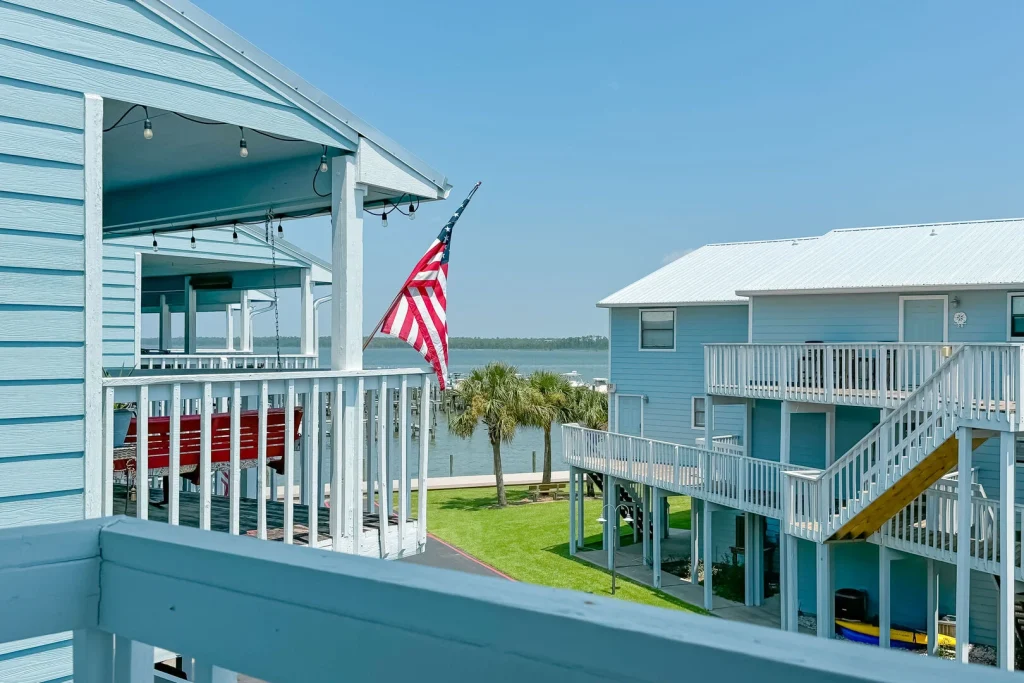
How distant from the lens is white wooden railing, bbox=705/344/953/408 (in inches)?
609

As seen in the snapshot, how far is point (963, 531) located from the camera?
12.9 metres

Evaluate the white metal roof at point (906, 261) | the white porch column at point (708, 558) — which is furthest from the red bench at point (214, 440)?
the white metal roof at point (906, 261)

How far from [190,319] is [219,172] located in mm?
11855

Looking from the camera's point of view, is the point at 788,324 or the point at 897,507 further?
the point at 788,324

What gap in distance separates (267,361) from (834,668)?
1491 centimetres

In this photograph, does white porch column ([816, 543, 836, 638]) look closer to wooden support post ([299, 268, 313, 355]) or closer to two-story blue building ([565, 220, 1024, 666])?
two-story blue building ([565, 220, 1024, 666])

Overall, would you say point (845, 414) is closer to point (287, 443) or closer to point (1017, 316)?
point (1017, 316)

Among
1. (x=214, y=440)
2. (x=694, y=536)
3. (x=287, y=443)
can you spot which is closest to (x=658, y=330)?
(x=694, y=536)

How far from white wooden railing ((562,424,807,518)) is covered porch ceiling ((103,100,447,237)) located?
1196 centimetres

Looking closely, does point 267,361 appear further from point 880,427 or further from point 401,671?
point 401,671

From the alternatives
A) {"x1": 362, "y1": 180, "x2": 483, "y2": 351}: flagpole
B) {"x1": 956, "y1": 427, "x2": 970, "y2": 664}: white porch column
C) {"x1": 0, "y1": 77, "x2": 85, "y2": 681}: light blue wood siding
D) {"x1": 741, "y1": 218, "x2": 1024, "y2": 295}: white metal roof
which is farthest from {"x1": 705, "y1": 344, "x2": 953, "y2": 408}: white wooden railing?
{"x1": 0, "y1": 77, "x2": 85, "y2": 681}: light blue wood siding

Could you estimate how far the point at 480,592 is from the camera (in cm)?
97

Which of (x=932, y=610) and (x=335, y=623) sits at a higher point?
(x=335, y=623)

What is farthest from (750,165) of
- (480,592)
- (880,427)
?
(480,592)
